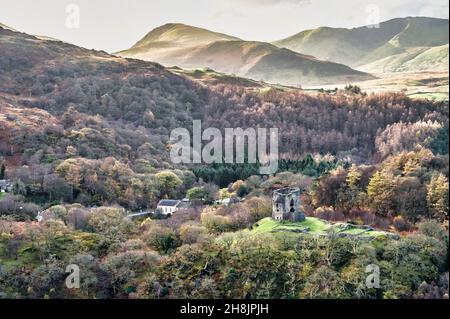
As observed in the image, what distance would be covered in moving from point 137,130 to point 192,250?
37.1 meters

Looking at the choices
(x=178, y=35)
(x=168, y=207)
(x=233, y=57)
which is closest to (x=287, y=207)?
(x=168, y=207)

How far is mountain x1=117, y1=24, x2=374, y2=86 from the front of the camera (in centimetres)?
13900

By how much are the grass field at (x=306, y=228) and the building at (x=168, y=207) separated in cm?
878

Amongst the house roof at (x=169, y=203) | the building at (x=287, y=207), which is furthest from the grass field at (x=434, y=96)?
the building at (x=287, y=207)

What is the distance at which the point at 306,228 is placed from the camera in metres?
31.1

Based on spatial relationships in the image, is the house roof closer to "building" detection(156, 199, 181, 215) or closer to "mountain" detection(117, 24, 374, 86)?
"building" detection(156, 199, 181, 215)

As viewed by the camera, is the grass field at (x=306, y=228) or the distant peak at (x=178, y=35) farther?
the distant peak at (x=178, y=35)

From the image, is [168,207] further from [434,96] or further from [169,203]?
[434,96]

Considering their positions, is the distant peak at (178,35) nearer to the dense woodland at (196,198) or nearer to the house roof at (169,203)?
the dense woodland at (196,198)

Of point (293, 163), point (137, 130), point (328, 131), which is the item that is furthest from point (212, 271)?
point (328, 131)

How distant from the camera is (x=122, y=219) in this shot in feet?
113

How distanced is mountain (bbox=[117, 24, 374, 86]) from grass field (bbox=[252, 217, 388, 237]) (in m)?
105

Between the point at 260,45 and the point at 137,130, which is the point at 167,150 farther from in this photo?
the point at 260,45

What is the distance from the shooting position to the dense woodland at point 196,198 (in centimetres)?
2731
